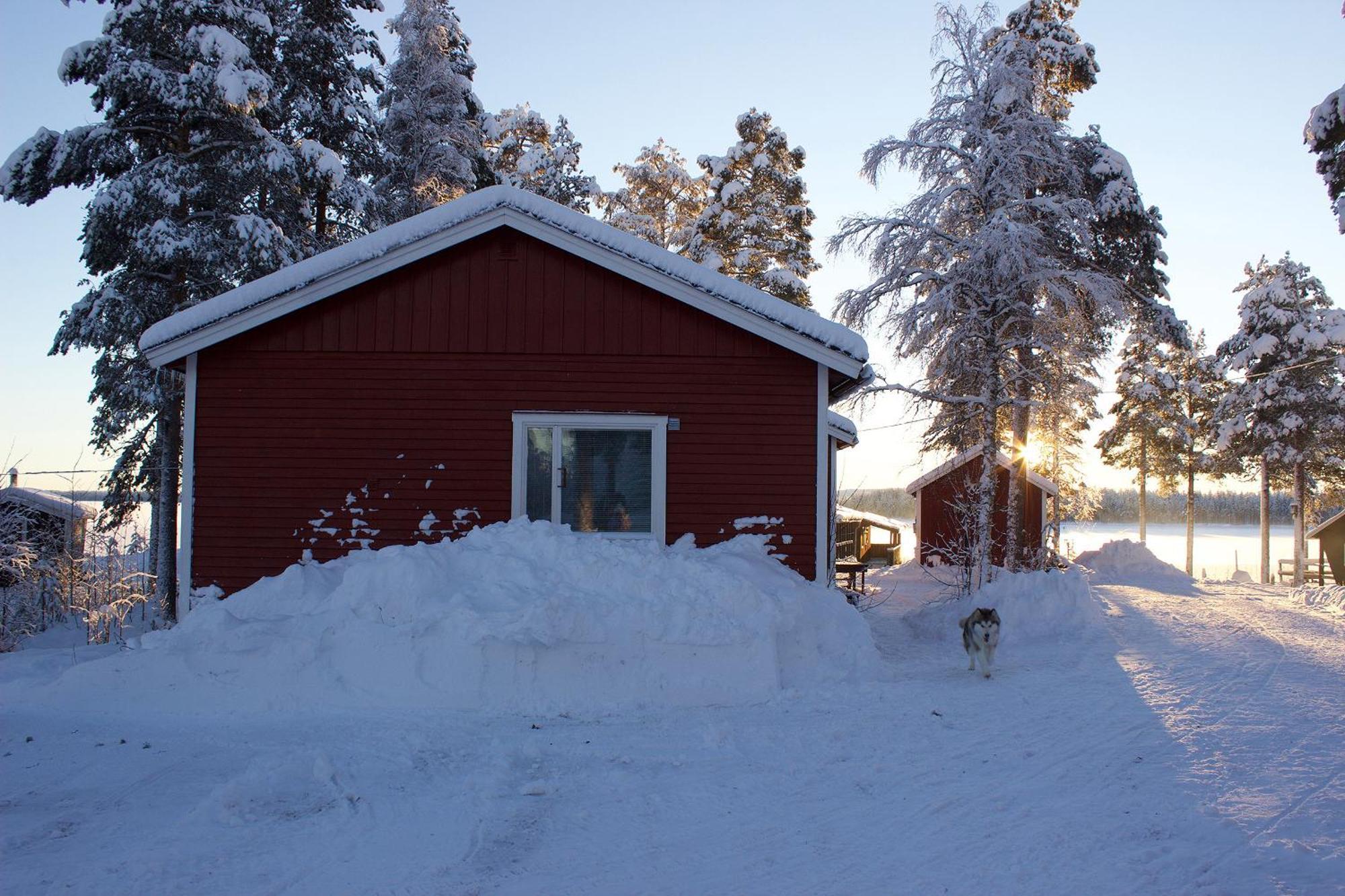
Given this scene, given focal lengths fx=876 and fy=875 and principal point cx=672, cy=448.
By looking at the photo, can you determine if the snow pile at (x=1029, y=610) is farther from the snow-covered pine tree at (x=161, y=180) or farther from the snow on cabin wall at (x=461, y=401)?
the snow-covered pine tree at (x=161, y=180)

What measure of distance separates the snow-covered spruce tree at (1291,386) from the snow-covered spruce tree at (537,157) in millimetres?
22933

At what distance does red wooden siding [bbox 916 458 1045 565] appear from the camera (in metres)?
24.8

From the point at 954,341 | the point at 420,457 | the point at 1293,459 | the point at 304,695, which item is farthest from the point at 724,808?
the point at 1293,459

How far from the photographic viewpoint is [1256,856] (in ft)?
14.5

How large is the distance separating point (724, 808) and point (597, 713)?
230 centimetres

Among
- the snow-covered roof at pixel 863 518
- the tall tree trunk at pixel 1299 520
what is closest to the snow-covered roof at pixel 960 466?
the snow-covered roof at pixel 863 518

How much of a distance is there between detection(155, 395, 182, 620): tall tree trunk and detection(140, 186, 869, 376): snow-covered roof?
18.4 feet

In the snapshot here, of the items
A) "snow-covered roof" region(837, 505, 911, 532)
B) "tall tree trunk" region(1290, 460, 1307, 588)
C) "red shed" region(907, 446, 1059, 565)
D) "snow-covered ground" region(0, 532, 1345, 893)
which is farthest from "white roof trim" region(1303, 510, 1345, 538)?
"snow-covered ground" region(0, 532, 1345, 893)

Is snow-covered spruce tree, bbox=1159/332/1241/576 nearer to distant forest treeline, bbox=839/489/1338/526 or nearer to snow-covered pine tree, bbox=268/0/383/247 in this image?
snow-covered pine tree, bbox=268/0/383/247

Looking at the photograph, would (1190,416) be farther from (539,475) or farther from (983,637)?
(539,475)

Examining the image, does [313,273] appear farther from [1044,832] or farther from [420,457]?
[1044,832]

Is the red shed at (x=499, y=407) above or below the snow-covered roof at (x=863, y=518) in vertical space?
above

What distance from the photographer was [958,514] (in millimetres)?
23328

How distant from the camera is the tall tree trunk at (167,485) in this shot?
14383 mm
